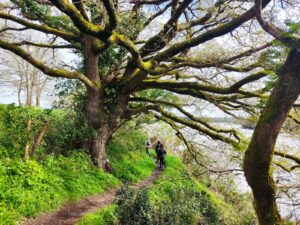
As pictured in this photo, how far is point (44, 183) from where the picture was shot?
31.9ft

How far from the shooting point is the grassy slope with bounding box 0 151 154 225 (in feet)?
25.8

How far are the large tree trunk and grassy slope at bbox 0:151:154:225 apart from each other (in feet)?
15.9

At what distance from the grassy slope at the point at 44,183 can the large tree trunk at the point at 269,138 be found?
15.9ft

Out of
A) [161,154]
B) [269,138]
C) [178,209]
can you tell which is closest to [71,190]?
[178,209]

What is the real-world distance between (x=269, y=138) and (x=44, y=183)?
22.9 feet

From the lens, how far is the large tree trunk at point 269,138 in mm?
4641

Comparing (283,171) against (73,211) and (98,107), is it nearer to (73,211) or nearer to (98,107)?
(73,211)

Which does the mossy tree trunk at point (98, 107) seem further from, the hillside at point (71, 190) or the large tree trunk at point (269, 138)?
the large tree trunk at point (269, 138)

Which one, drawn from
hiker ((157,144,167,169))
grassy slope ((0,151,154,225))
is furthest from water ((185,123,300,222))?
grassy slope ((0,151,154,225))

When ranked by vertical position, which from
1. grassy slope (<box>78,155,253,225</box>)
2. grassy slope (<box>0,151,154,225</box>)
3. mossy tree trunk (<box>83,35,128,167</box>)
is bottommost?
grassy slope (<box>78,155,253,225</box>)

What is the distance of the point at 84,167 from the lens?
12.6 m

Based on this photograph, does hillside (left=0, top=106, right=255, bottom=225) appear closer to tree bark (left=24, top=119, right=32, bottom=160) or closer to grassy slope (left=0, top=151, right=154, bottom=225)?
grassy slope (left=0, top=151, right=154, bottom=225)

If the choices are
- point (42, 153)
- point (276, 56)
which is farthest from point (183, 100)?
point (276, 56)

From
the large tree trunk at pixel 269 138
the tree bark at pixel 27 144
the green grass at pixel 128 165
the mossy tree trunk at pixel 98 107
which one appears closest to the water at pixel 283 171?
the large tree trunk at pixel 269 138
